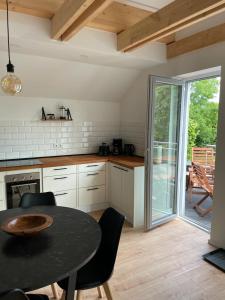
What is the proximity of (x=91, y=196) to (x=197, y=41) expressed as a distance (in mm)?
2697

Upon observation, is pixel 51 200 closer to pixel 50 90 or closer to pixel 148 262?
pixel 148 262

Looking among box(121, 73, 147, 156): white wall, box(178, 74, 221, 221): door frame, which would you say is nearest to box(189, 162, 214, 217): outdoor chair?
box(178, 74, 221, 221): door frame

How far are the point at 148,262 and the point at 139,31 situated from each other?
2518 millimetres

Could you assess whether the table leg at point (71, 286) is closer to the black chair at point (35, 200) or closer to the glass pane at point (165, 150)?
the black chair at point (35, 200)

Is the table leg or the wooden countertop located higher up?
the wooden countertop

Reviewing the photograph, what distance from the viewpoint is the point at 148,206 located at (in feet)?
10.4

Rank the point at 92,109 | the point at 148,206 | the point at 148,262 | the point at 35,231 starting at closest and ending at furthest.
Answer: the point at 35,231, the point at 148,262, the point at 148,206, the point at 92,109

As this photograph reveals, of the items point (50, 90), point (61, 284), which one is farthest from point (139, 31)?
point (61, 284)

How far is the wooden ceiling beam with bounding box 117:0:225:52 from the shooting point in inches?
77.3

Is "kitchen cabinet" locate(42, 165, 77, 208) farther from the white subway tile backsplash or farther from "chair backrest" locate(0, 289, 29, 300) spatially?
"chair backrest" locate(0, 289, 29, 300)

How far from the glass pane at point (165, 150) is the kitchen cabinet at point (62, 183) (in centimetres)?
122

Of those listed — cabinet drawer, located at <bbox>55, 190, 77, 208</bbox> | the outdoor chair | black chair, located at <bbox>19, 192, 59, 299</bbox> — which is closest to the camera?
black chair, located at <bbox>19, 192, 59, 299</bbox>

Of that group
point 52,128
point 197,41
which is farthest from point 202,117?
point 52,128

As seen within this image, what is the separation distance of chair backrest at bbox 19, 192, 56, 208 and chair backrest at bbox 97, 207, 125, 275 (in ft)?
2.06
